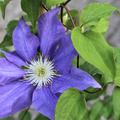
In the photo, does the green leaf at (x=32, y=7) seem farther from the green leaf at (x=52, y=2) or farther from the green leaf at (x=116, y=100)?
the green leaf at (x=116, y=100)

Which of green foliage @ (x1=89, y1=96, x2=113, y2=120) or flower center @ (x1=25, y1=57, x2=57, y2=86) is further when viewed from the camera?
green foliage @ (x1=89, y1=96, x2=113, y2=120)

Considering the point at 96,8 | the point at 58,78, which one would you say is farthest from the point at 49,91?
the point at 96,8

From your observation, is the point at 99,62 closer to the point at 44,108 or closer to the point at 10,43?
the point at 44,108

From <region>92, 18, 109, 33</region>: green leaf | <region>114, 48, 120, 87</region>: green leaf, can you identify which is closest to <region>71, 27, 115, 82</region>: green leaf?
<region>114, 48, 120, 87</region>: green leaf

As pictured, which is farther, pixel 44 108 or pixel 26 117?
pixel 26 117

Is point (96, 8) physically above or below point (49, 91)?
above

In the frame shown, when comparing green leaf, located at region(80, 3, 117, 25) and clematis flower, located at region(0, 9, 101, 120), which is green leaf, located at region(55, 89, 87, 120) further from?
green leaf, located at region(80, 3, 117, 25)

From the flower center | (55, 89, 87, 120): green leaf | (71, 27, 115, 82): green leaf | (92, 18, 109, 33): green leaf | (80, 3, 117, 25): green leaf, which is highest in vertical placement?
(80, 3, 117, 25): green leaf
